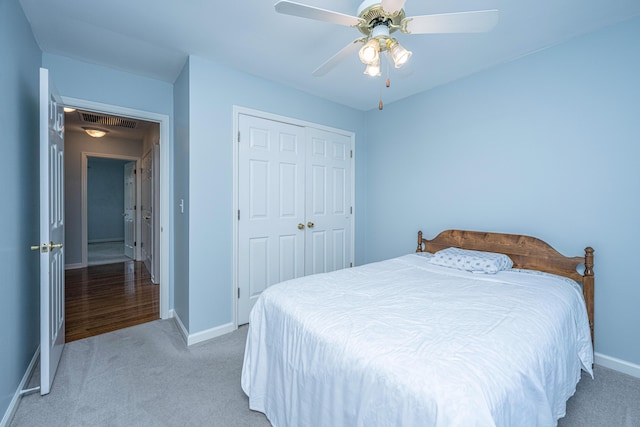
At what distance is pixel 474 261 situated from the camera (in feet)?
7.38

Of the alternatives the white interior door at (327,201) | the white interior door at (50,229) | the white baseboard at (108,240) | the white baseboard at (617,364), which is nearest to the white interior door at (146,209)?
the white interior door at (50,229)

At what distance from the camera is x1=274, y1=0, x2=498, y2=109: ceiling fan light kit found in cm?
133

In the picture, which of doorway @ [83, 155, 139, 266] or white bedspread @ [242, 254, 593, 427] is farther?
doorway @ [83, 155, 139, 266]

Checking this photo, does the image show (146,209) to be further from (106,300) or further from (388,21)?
(388,21)

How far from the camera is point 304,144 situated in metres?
3.21

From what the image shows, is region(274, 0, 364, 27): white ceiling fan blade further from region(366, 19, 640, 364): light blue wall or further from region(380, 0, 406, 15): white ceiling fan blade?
region(366, 19, 640, 364): light blue wall

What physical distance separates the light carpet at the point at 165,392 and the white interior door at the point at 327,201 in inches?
56.1

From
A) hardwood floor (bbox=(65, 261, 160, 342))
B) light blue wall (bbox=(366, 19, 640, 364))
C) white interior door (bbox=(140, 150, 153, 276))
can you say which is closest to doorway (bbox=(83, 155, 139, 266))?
white interior door (bbox=(140, 150, 153, 276))

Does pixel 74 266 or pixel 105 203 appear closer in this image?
pixel 74 266

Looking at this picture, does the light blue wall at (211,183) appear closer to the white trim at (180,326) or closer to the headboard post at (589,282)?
the white trim at (180,326)

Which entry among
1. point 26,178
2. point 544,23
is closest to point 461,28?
point 544,23

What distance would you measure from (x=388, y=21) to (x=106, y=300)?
→ 4138mm

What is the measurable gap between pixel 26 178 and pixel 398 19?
2.60 metres

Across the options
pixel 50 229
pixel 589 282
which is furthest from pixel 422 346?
pixel 50 229
